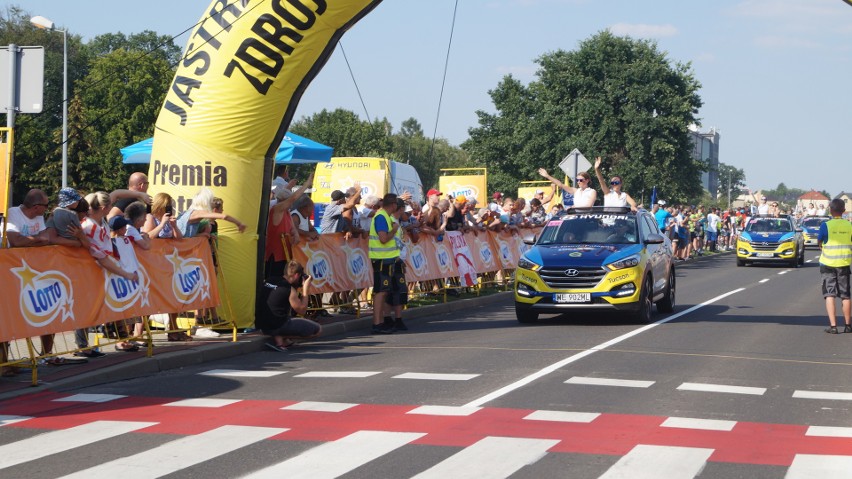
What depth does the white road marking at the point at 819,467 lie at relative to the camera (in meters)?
6.82

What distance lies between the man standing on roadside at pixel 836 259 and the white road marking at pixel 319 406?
9.15m

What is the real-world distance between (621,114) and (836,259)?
4994cm

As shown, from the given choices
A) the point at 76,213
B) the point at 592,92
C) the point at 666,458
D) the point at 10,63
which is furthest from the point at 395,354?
the point at 592,92

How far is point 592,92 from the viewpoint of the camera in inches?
2613

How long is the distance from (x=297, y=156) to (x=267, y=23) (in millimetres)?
5625

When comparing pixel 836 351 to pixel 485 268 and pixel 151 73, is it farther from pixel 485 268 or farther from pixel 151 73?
pixel 151 73

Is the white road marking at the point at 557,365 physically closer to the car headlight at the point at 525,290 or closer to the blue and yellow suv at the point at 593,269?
the blue and yellow suv at the point at 593,269

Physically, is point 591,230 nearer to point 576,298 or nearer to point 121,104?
point 576,298

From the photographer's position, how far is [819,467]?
23.2 feet

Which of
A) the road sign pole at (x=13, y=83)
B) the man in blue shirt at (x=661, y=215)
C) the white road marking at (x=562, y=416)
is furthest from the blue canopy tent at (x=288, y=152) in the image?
the man in blue shirt at (x=661, y=215)

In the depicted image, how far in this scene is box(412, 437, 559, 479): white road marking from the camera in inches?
267

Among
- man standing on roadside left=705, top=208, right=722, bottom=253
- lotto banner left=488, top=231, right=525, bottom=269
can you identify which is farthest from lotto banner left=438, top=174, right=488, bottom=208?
man standing on roadside left=705, top=208, right=722, bottom=253

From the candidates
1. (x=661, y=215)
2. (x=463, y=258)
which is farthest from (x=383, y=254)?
(x=661, y=215)

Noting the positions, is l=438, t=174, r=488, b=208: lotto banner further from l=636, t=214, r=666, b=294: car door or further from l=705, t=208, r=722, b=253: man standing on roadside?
l=636, t=214, r=666, b=294: car door
